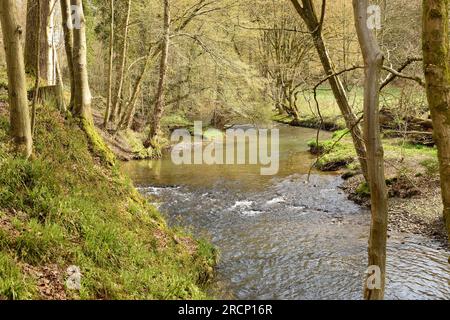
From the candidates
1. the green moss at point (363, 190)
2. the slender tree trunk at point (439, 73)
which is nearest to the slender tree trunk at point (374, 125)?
the slender tree trunk at point (439, 73)

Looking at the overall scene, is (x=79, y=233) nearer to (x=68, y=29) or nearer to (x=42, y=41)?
(x=68, y=29)

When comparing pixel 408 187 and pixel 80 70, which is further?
pixel 408 187

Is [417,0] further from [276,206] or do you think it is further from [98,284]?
[98,284]

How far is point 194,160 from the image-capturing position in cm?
1961

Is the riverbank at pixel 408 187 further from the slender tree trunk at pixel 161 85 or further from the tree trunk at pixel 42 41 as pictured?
the slender tree trunk at pixel 161 85

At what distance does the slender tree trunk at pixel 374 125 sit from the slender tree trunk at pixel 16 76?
14.9 feet

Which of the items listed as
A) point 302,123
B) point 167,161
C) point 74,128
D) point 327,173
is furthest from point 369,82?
point 302,123

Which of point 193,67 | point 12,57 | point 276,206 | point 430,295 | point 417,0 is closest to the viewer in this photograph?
point 12,57

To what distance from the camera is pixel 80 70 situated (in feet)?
26.7

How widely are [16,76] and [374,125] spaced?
4922 mm

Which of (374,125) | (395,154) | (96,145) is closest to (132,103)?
(395,154)

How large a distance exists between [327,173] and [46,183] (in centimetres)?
1232

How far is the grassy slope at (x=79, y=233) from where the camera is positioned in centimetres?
461

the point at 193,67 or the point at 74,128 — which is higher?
the point at 193,67
